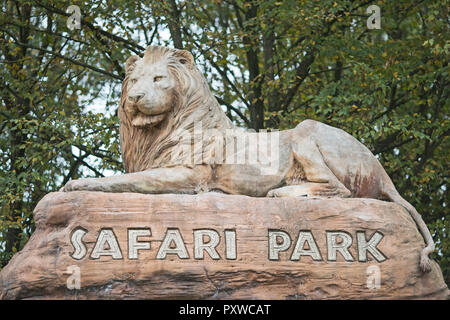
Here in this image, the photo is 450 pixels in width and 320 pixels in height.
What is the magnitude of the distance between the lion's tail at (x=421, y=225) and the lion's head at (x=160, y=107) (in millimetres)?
1688

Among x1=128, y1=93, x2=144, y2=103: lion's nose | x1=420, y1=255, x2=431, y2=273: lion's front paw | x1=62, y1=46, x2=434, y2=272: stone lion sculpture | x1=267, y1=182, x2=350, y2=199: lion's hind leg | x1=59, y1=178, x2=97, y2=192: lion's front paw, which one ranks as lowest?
x1=420, y1=255, x2=431, y2=273: lion's front paw

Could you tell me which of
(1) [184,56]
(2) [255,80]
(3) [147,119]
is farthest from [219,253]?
(2) [255,80]

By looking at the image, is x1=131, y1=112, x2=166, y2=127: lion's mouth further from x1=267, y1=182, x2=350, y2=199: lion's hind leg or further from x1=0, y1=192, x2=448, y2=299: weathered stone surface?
x1=267, y1=182, x2=350, y2=199: lion's hind leg

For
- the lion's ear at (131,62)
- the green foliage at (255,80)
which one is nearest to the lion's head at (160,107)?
the lion's ear at (131,62)

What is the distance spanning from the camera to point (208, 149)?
331 inches

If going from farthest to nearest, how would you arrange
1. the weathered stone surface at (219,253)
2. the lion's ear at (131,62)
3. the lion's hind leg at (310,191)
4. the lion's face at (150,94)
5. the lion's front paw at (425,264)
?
1. the lion's ear at (131,62)
2. the lion's face at (150,94)
3. the lion's hind leg at (310,191)
4. the lion's front paw at (425,264)
5. the weathered stone surface at (219,253)

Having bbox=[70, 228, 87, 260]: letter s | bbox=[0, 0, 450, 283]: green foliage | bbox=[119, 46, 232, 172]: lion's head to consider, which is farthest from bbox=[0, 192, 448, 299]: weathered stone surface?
bbox=[0, 0, 450, 283]: green foliage

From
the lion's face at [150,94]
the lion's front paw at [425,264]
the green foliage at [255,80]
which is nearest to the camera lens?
the lion's front paw at [425,264]

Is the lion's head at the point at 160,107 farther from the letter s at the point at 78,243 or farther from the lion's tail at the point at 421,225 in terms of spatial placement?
the lion's tail at the point at 421,225

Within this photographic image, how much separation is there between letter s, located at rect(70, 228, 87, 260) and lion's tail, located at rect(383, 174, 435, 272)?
295 cm

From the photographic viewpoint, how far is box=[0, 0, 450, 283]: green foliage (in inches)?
506

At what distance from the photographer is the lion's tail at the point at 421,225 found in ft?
25.7

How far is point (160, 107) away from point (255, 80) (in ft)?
18.7

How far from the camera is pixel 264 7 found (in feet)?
45.1
